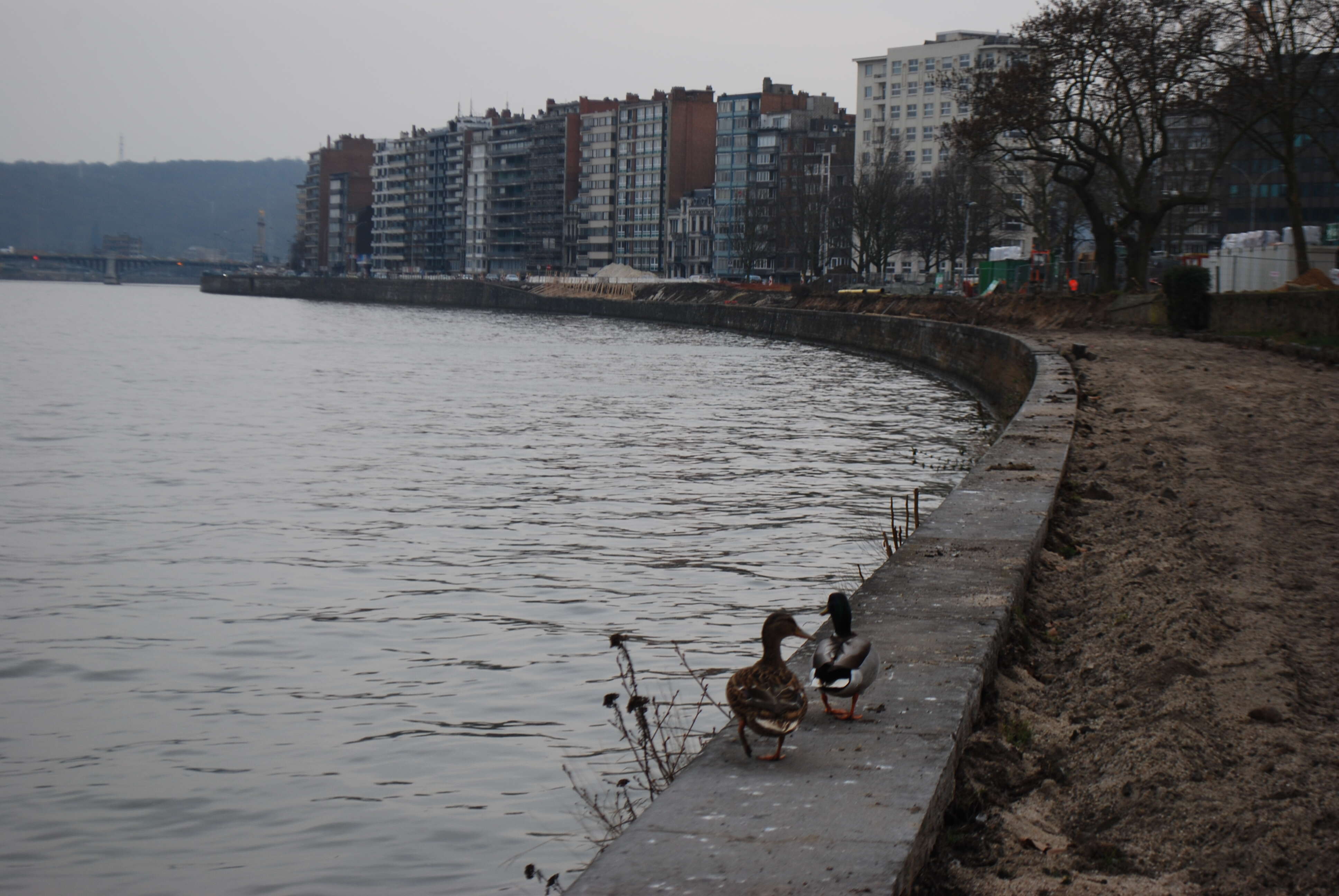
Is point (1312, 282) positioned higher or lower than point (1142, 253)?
lower

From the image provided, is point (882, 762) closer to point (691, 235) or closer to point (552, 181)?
Answer: point (691, 235)

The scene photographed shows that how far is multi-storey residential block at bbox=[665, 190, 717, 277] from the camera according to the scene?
16675cm

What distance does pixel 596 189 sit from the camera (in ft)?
612

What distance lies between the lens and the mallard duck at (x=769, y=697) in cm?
475

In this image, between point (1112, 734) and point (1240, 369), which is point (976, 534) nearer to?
point (1112, 734)

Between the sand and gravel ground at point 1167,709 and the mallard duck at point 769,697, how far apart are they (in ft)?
2.07

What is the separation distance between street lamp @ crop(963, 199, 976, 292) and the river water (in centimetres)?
5502

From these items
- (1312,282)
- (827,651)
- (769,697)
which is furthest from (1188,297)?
(769,697)

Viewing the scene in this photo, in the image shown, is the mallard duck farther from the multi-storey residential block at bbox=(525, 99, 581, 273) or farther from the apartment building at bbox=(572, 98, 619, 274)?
the multi-storey residential block at bbox=(525, 99, 581, 273)

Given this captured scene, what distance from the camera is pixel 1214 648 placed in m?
6.68

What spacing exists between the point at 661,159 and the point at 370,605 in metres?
166

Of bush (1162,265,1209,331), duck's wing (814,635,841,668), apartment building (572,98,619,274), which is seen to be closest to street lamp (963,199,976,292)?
bush (1162,265,1209,331)

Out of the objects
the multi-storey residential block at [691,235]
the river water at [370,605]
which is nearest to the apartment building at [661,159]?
the multi-storey residential block at [691,235]

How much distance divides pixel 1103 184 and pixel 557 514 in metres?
59.3
